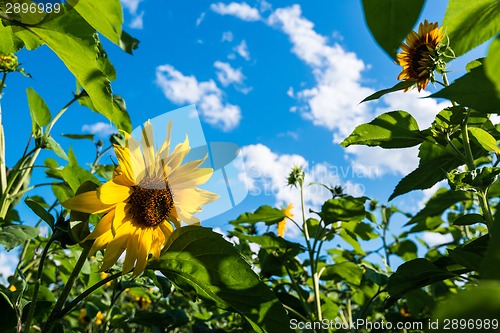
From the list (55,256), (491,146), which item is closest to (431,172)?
(491,146)

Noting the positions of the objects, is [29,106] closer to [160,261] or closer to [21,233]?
[21,233]

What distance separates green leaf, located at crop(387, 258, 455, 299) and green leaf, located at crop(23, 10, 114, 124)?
499 millimetres

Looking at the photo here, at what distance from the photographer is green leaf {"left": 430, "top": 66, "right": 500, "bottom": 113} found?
1.07 feet

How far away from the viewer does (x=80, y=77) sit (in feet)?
1.69

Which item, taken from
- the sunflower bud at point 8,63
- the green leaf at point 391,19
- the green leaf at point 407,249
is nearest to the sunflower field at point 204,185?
the green leaf at point 391,19

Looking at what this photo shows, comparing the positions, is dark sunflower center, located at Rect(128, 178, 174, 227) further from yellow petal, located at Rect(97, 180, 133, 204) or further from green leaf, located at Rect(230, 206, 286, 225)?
green leaf, located at Rect(230, 206, 286, 225)

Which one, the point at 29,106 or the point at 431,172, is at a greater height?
the point at 29,106

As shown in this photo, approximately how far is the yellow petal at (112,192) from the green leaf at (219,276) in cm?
10

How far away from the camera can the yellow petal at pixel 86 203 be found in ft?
1.97

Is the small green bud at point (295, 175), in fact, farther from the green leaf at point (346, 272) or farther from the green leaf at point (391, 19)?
the green leaf at point (391, 19)

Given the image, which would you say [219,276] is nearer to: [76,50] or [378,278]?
[76,50]

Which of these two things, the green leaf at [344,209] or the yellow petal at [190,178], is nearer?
the yellow petal at [190,178]

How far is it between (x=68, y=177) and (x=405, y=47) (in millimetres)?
774

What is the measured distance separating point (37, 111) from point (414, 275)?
1112 mm
